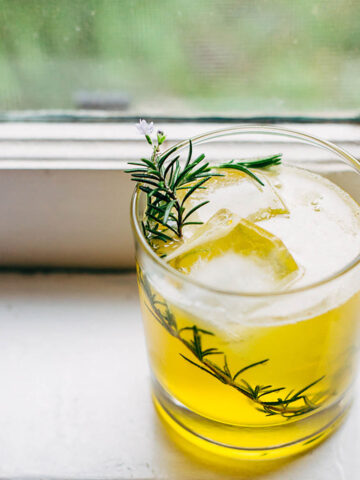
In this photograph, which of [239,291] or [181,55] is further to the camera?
[181,55]

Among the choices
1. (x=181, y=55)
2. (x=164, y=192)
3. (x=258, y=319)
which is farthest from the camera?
(x=181, y=55)

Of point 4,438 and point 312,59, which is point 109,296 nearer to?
point 4,438

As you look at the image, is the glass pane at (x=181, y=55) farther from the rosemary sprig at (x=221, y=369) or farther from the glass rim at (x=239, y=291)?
the rosemary sprig at (x=221, y=369)

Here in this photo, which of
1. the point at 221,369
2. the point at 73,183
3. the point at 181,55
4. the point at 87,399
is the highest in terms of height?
the point at 181,55

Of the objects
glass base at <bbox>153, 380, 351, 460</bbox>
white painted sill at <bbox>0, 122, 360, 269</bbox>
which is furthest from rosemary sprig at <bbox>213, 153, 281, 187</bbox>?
glass base at <bbox>153, 380, 351, 460</bbox>

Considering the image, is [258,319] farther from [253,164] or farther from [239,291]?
[253,164]

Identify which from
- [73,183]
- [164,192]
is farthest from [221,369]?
[73,183]

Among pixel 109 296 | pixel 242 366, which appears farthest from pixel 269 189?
pixel 109 296

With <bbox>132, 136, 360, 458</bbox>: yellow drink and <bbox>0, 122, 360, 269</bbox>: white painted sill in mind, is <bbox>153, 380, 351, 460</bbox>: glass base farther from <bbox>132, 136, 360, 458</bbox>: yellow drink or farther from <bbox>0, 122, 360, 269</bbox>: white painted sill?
<bbox>0, 122, 360, 269</bbox>: white painted sill
